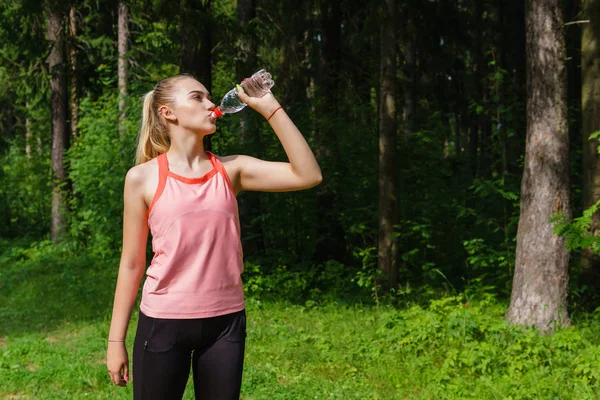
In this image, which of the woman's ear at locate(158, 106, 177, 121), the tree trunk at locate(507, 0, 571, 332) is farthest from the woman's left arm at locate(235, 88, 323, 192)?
the tree trunk at locate(507, 0, 571, 332)

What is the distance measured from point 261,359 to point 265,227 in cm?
675

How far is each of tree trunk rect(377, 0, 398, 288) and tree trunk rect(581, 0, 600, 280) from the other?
2710mm

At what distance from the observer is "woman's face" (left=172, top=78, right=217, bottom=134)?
307 centimetres

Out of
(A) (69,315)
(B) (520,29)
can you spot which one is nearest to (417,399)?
(A) (69,315)

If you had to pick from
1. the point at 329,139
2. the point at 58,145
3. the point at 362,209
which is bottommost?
the point at 362,209

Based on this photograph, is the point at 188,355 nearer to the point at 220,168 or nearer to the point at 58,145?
the point at 220,168

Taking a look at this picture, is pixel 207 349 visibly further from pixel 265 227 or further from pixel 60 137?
pixel 60 137

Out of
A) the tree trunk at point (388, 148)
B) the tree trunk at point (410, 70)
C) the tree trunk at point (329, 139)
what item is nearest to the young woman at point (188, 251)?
the tree trunk at point (388, 148)

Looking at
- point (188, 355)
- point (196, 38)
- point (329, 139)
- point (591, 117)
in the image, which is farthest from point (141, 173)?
point (329, 139)

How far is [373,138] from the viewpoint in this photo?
13195 mm

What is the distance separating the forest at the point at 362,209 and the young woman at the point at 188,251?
1468mm

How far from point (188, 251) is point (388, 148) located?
7.93 m

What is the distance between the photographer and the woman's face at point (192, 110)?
3.07m

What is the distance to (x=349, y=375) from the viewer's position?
22.0 ft
